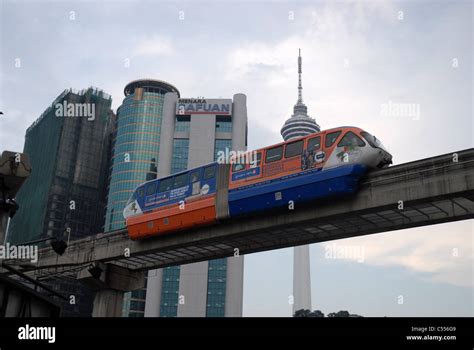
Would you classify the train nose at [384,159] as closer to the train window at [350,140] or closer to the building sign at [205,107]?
the train window at [350,140]

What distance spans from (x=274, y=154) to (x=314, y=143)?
8.49 feet

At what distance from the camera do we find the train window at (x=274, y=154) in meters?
27.3

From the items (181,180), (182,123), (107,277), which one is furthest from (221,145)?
(181,180)

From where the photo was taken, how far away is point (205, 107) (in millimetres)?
143000

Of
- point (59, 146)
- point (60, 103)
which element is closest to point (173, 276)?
point (59, 146)

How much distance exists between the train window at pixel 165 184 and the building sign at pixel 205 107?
10980cm

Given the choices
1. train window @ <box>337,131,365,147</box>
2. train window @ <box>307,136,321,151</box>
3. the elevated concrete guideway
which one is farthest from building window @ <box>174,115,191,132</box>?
train window @ <box>337,131,365,147</box>

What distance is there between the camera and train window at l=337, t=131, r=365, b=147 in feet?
80.9

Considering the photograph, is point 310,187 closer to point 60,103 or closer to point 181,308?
point 181,308

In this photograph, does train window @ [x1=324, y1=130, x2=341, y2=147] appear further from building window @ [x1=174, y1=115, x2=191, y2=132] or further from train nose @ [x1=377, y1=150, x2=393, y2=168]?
building window @ [x1=174, y1=115, x2=191, y2=132]

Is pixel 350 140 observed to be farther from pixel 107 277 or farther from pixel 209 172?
pixel 107 277

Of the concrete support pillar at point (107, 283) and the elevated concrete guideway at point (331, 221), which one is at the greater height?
the elevated concrete guideway at point (331, 221)

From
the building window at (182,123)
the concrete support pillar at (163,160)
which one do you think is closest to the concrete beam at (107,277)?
the concrete support pillar at (163,160)

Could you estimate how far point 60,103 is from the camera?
159625 mm
